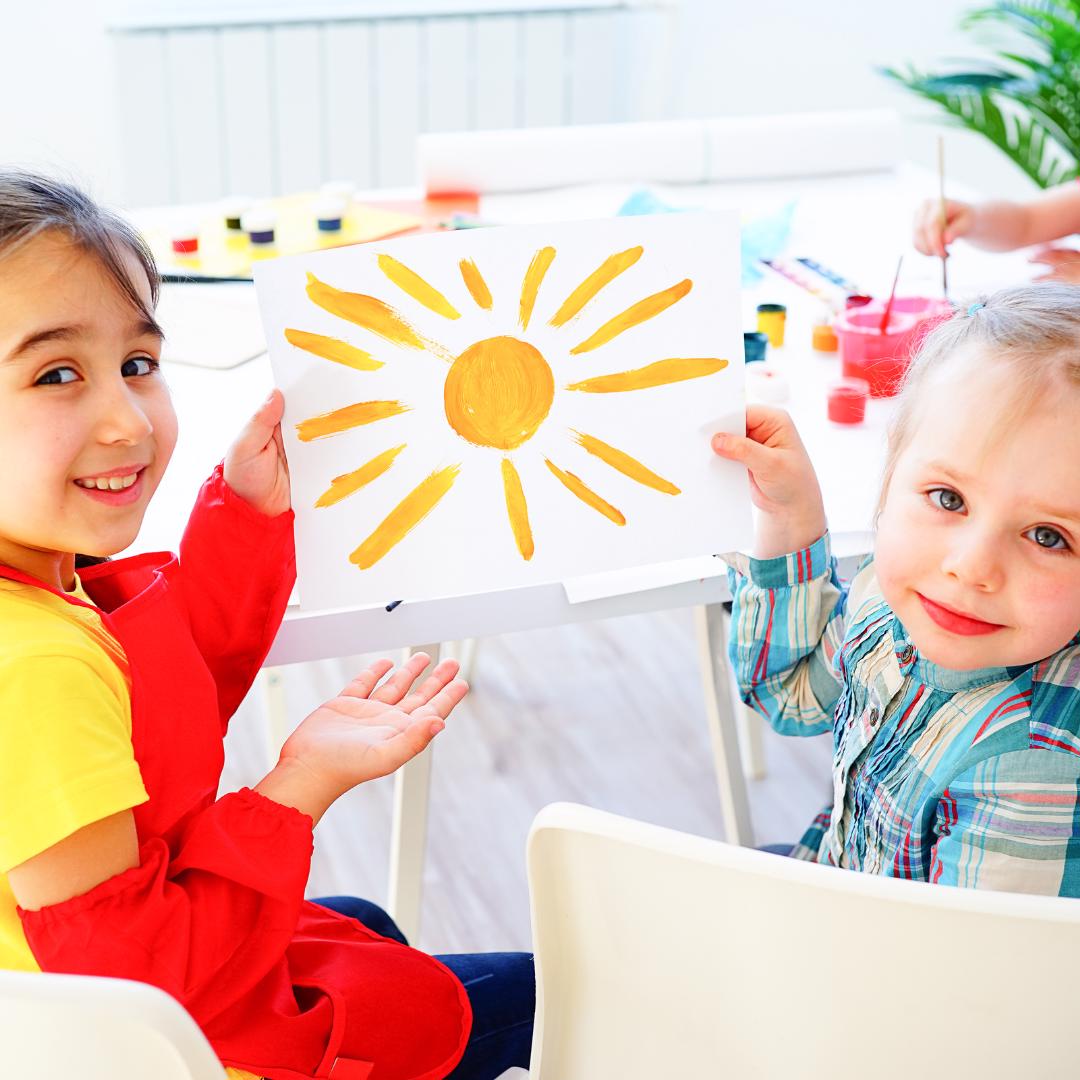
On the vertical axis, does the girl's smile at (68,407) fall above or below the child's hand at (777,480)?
above

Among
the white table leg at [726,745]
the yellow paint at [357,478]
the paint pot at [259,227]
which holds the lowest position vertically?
the white table leg at [726,745]

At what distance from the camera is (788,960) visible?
627mm

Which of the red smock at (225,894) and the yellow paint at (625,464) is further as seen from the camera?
the yellow paint at (625,464)

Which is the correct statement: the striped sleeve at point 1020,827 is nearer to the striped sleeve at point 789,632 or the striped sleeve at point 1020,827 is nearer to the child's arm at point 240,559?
the striped sleeve at point 789,632

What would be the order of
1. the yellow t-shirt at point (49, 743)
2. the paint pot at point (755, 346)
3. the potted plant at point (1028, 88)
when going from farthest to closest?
the potted plant at point (1028, 88) < the paint pot at point (755, 346) < the yellow t-shirt at point (49, 743)

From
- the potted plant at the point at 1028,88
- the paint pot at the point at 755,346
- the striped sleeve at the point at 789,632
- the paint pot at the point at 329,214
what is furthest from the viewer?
the potted plant at the point at 1028,88

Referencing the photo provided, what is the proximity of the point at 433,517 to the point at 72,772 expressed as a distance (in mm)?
329

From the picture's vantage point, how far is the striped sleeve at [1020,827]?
0.83 meters

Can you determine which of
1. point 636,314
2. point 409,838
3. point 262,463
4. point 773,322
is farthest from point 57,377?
point 773,322

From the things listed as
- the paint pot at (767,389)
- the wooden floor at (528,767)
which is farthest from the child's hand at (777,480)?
the wooden floor at (528,767)

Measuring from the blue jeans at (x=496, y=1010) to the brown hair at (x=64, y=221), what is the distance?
54cm

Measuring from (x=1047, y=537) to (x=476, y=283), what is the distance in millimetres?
419

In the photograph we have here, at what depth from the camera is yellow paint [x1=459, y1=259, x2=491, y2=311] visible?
93cm

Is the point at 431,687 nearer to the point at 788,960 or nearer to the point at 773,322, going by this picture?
the point at 788,960
